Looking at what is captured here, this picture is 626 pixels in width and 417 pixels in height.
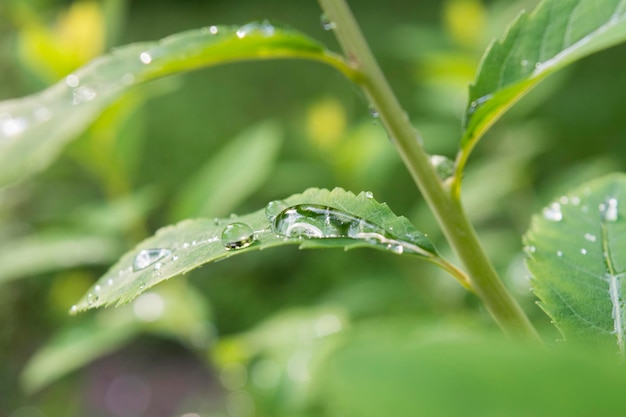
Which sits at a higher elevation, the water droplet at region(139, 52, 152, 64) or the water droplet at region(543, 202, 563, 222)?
the water droplet at region(139, 52, 152, 64)

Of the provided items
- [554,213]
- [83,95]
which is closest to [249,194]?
[554,213]

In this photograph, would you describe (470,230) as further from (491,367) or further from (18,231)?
(18,231)

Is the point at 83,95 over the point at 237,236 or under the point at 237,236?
over

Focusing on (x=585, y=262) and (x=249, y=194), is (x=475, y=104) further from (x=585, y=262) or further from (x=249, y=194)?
(x=249, y=194)

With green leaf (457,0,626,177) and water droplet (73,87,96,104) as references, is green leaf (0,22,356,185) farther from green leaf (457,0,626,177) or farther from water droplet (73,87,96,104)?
green leaf (457,0,626,177)

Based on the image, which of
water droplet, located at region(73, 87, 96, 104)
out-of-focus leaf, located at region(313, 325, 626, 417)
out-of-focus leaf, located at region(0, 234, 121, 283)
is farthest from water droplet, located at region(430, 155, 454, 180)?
out-of-focus leaf, located at region(0, 234, 121, 283)

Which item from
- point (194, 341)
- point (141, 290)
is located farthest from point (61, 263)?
point (141, 290)
